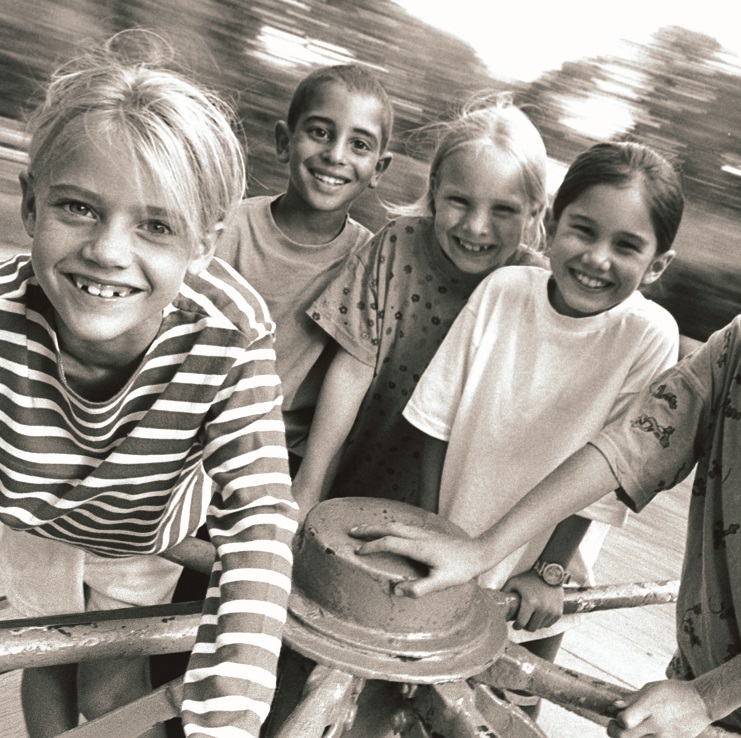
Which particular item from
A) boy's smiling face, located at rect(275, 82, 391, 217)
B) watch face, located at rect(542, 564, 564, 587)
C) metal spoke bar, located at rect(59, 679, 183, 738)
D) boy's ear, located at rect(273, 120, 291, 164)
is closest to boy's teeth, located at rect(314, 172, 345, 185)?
boy's smiling face, located at rect(275, 82, 391, 217)

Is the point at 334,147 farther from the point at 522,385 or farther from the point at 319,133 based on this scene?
the point at 522,385

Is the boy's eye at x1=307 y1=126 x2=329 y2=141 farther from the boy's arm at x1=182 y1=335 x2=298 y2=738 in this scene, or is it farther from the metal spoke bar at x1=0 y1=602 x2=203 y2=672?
the metal spoke bar at x1=0 y1=602 x2=203 y2=672

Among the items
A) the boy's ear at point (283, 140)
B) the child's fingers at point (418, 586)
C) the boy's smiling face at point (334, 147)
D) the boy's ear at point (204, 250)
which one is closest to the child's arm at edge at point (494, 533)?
the child's fingers at point (418, 586)

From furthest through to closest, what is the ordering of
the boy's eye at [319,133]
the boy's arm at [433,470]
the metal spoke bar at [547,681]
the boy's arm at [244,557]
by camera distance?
the boy's eye at [319,133] < the boy's arm at [433,470] < the metal spoke bar at [547,681] < the boy's arm at [244,557]

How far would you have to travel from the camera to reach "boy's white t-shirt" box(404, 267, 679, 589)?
97 centimetres

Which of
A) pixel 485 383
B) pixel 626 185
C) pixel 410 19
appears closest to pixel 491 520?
pixel 485 383

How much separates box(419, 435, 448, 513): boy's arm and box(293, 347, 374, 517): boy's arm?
11cm

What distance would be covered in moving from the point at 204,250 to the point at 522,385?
42 centimetres

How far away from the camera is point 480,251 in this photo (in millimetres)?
1077

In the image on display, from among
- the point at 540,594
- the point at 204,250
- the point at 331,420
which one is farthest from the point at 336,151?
the point at 540,594

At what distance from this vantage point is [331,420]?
113cm

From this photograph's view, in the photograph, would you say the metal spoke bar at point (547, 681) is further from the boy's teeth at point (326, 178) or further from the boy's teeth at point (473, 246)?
the boy's teeth at point (326, 178)

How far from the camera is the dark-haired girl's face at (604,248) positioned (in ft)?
3.08

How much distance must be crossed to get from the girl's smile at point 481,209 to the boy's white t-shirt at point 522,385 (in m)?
0.06
